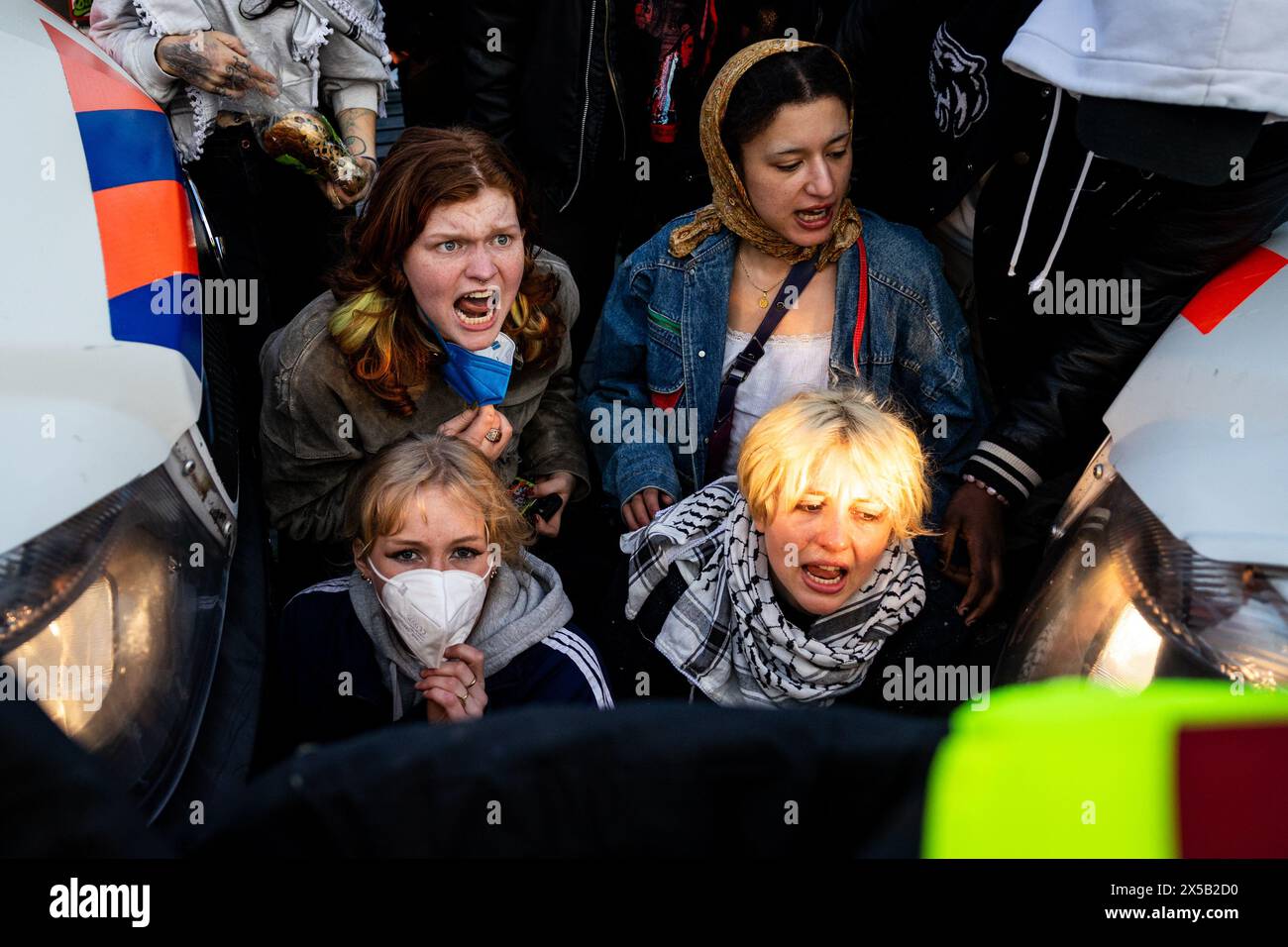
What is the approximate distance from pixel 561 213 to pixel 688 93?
50 centimetres

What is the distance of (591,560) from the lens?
120 inches

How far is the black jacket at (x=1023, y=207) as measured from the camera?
233 centimetres

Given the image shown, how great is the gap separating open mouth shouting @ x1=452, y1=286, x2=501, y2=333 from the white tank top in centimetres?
60

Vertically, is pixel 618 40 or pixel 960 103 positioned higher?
pixel 618 40

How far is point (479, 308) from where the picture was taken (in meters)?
2.81

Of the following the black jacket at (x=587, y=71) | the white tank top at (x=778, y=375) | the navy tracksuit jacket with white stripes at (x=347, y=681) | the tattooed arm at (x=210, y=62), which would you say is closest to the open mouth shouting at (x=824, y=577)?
the navy tracksuit jacket with white stripes at (x=347, y=681)

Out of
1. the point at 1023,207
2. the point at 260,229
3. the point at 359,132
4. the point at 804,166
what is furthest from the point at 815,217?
the point at 260,229

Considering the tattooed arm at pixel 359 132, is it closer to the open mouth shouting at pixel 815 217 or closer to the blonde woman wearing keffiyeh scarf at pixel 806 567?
the open mouth shouting at pixel 815 217

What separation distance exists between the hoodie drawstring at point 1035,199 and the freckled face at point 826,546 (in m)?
0.62

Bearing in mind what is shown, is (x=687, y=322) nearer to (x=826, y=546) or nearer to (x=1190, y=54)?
(x=826, y=546)

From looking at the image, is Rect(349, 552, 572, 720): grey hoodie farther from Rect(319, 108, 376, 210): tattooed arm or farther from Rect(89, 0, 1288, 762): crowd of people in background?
Rect(319, 108, 376, 210): tattooed arm

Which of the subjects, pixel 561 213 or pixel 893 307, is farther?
pixel 561 213
